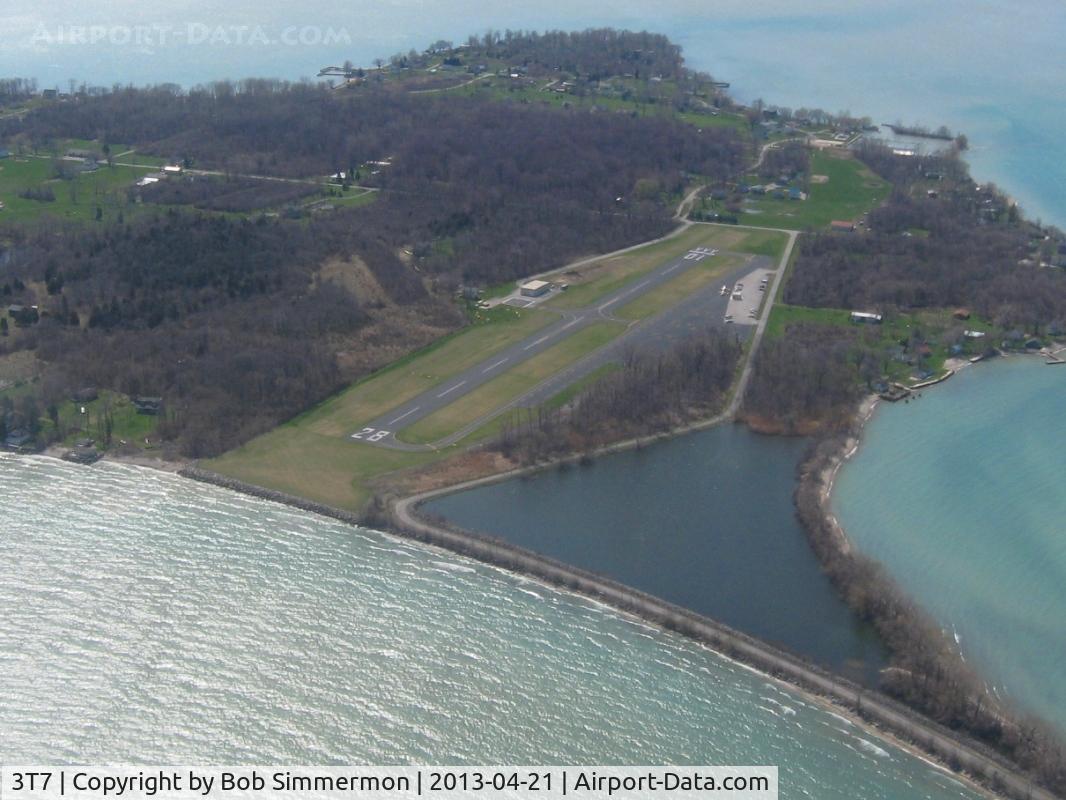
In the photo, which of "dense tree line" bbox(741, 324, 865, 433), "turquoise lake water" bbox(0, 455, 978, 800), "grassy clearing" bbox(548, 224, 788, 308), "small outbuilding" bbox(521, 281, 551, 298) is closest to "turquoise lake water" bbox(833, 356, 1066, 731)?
"dense tree line" bbox(741, 324, 865, 433)

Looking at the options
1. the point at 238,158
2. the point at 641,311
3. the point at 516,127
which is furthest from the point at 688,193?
the point at 238,158

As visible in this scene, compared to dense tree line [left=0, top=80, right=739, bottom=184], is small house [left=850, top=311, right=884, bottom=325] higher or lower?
lower

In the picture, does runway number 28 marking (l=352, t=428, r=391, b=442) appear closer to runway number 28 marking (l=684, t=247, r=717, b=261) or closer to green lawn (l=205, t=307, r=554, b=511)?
green lawn (l=205, t=307, r=554, b=511)

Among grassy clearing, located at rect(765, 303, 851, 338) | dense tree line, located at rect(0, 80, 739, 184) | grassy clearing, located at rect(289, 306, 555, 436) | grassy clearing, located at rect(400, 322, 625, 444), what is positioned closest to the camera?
grassy clearing, located at rect(400, 322, 625, 444)

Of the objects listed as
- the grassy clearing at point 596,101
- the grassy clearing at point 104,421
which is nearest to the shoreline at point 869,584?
the grassy clearing at point 104,421

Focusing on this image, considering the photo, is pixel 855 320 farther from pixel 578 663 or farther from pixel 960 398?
pixel 578 663

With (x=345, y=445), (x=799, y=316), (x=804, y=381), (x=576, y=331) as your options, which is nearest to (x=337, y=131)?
(x=576, y=331)
